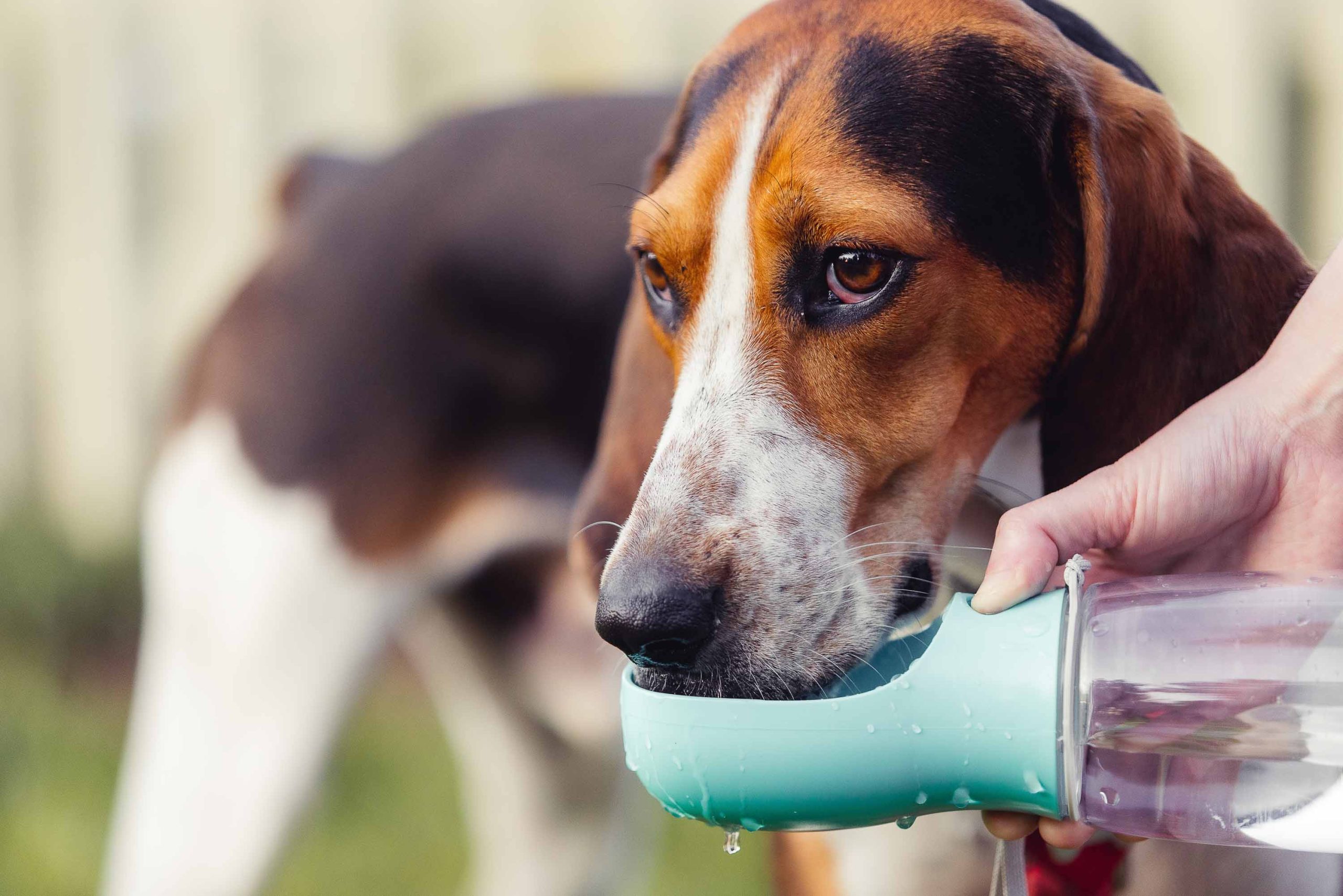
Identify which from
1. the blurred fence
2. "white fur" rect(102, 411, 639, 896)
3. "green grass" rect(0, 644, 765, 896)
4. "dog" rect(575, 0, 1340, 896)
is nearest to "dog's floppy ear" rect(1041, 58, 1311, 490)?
"dog" rect(575, 0, 1340, 896)

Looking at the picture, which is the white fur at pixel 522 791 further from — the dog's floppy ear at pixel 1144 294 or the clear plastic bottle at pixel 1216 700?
the clear plastic bottle at pixel 1216 700

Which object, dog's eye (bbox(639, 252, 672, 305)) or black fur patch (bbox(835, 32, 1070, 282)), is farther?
dog's eye (bbox(639, 252, 672, 305))

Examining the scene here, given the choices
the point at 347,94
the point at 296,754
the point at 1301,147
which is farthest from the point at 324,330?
the point at 1301,147

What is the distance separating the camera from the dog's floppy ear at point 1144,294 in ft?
5.54

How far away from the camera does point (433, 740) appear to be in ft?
15.5

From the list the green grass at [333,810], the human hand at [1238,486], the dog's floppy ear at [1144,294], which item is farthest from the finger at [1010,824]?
the green grass at [333,810]

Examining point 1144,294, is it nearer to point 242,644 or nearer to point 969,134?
point 969,134

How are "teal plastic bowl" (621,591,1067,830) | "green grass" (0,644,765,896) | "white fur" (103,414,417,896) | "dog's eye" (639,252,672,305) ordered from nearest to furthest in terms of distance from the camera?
"teal plastic bowl" (621,591,1067,830) < "dog's eye" (639,252,672,305) < "white fur" (103,414,417,896) < "green grass" (0,644,765,896)

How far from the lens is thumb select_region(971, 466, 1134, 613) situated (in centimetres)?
134

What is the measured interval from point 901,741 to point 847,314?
21.5 inches

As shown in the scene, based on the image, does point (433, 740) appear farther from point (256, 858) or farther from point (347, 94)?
point (347, 94)

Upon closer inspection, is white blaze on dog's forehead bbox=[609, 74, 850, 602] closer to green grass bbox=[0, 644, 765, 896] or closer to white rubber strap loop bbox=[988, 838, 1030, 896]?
white rubber strap loop bbox=[988, 838, 1030, 896]

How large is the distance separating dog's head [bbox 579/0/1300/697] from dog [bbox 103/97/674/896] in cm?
97

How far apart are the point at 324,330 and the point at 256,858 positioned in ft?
3.29
